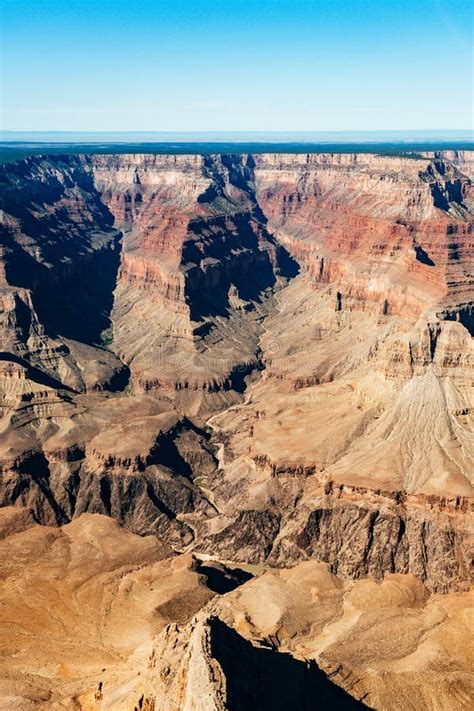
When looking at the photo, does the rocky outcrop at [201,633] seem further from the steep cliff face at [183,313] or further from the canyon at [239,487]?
A: the steep cliff face at [183,313]

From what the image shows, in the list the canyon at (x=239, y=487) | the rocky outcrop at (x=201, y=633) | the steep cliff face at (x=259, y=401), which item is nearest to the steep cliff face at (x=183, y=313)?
the steep cliff face at (x=259, y=401)

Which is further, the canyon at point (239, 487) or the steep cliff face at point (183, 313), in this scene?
the steep cliff face at point (183, 313)

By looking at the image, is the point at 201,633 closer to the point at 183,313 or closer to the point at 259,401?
the point at 259,401

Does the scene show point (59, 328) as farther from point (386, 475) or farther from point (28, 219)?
point (386, 475)

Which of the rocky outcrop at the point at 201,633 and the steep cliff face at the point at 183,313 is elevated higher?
the steep cliff face at the point at 183,313

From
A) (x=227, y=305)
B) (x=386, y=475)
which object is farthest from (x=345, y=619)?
(x=227, y=305)

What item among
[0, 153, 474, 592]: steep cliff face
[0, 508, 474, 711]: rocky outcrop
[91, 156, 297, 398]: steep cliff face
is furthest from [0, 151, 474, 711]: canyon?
[91, 156, 297, 398]: steep cliff face

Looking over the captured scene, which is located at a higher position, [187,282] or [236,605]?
[187,282]
